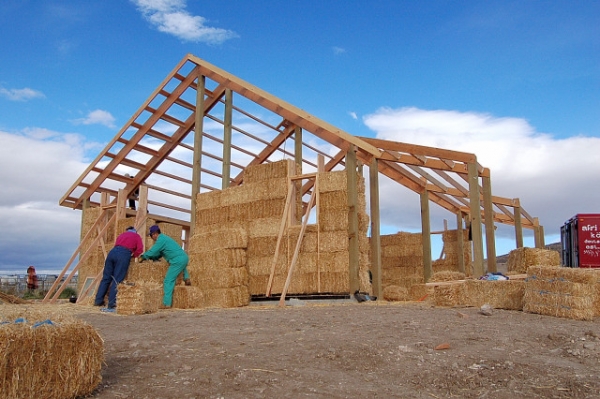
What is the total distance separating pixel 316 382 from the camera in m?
4.46

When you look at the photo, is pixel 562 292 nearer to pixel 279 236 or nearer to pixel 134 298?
pixel 279 236

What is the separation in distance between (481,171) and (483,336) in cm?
689

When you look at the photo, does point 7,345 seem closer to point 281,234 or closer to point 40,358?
point 40,358

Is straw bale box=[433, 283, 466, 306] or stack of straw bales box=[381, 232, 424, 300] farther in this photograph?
stack of straw bales box=[381, 232, 424, 300]

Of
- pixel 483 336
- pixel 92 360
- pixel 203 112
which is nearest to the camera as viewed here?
pixel 92 360

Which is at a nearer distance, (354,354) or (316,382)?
(316,382)

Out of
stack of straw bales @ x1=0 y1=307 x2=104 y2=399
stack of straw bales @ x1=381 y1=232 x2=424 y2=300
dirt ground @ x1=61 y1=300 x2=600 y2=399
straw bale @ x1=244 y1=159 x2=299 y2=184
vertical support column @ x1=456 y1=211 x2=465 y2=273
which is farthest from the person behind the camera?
vertical support column @ x1=456 y1=211 x2=465 y2=273

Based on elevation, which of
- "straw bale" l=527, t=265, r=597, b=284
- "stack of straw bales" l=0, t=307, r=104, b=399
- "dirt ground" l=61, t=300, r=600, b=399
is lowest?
"dirt ground" l=61, t=300, r=600, b=399

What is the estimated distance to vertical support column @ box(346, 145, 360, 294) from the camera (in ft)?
38.1

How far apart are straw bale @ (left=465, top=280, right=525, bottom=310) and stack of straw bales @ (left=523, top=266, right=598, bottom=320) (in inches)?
17.0

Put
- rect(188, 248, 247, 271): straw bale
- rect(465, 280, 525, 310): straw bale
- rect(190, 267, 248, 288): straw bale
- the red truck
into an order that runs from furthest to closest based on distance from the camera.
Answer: the red truck < rect(188, 248, 247, 271): straw bale < rect(190, 267, 248, 288): straw bale < rect(465, 280, 525, 310): straw bale

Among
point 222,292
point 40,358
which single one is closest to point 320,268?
point 222,292

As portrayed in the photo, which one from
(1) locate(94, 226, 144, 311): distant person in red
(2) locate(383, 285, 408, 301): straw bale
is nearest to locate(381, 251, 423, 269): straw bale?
(2) locate(383, 285, 408, 301): straw bale

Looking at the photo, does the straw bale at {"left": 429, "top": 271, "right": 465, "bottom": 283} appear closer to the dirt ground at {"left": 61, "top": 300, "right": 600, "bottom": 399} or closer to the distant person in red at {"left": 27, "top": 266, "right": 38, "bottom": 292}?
the dirt ground at {"left": 61, "top": 300, "right": 600, "bottom": 399}
